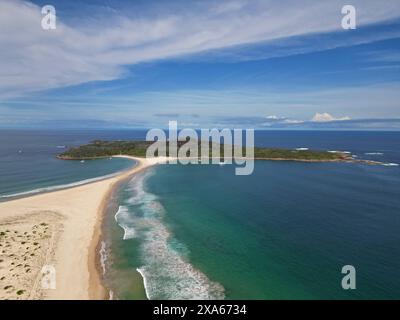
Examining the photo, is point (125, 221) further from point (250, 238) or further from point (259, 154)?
point (259, 154)

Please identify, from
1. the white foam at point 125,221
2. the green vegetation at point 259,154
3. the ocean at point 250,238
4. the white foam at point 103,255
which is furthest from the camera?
the green vegetation at point 259,154

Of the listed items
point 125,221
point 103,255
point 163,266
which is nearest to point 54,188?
point 125,221

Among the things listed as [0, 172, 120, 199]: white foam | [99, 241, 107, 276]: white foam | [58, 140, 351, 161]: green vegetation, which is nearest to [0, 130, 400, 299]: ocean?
[99, 241, 107, 276]: white foam

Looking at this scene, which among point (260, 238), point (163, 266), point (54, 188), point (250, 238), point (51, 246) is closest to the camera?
point (163, 266)

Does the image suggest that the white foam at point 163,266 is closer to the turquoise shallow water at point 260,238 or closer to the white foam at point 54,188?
the turquoise shallow water at point 260,238

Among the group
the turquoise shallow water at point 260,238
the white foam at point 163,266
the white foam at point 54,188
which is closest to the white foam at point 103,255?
the turquoise shallow water at point 260,238

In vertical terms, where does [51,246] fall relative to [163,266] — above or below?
above

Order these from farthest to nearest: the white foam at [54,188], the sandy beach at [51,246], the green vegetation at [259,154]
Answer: the green vegetation at [259,154] < the white foam at [54,188] < the sandy beach at [51,246]

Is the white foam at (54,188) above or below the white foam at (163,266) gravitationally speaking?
above
